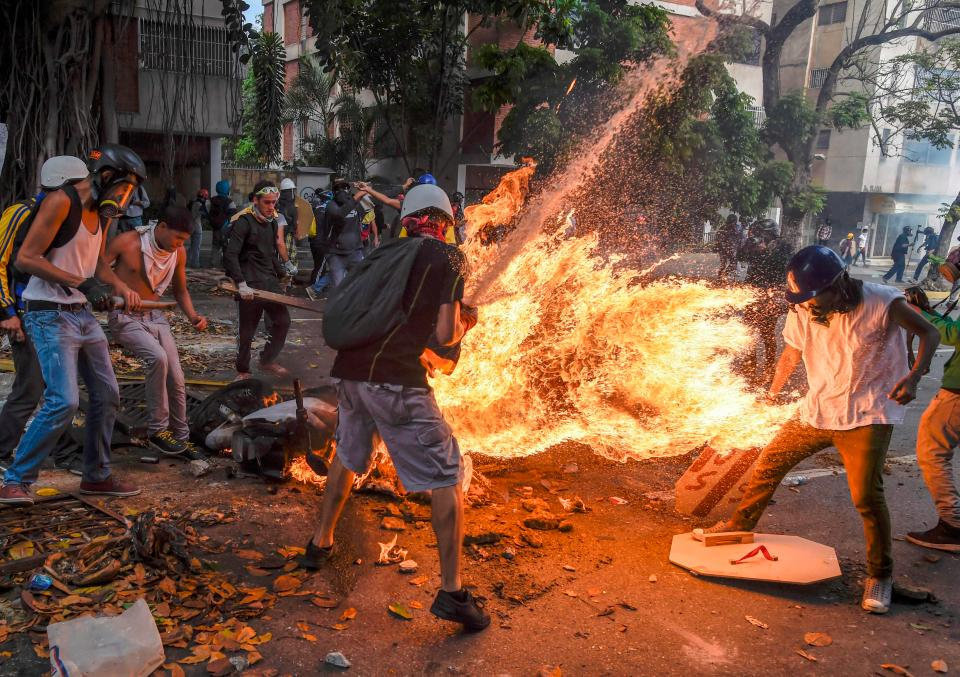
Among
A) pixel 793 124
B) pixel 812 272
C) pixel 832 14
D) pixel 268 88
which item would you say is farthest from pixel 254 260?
pixel 832 14

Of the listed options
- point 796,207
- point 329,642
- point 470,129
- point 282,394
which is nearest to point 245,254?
point 282,394

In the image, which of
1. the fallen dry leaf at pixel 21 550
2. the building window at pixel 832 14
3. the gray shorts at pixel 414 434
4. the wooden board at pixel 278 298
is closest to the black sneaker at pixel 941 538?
the gray shorts at pixel 414 434

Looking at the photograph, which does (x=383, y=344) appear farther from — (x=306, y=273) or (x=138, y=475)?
(x=306, y=273)

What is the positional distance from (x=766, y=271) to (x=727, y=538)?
195 inches

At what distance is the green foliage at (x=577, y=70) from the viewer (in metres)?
18.8

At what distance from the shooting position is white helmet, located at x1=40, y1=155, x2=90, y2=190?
453cm

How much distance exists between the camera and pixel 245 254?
8.42m

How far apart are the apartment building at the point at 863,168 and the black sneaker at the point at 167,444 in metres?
36.1

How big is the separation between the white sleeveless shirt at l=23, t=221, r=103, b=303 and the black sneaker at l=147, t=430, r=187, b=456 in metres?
1.39

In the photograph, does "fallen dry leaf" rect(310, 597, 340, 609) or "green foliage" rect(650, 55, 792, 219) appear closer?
"fallen dry leaf" rect(310, 597, 340, 609)

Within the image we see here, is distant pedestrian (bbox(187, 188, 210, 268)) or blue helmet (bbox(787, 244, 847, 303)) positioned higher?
blue helmet (bbox(787, 244, 847, 303))

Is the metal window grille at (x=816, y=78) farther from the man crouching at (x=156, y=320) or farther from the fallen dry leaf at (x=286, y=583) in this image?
the fallen dry leaf at (x=286, y=583)

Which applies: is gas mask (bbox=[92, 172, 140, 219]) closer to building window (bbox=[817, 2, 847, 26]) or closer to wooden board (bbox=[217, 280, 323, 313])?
wooden board (bbox=[217, 280, 323, 313])

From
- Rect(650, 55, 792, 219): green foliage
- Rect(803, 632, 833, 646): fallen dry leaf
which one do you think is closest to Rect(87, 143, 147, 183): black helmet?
Rect(803, 632, 833, 646): fallen dry leaf
